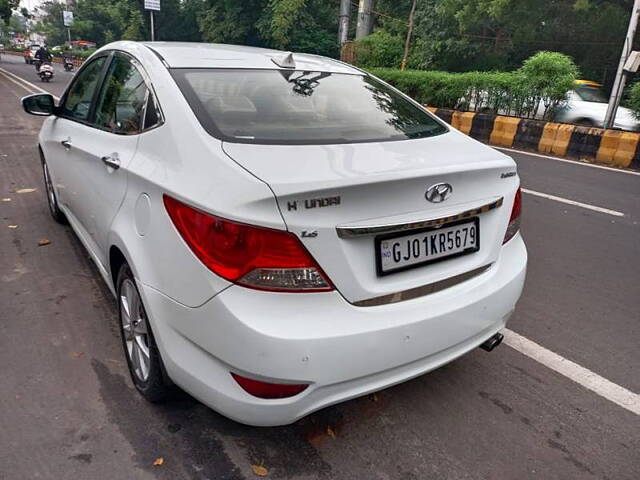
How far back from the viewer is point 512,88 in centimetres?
1070

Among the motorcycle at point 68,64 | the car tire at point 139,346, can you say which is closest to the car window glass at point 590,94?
the car tire at point 139,346

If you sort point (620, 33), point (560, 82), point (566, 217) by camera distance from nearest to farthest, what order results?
point (566, 217) → point (560, 82) → point (620, 33)

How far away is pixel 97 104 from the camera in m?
3.03

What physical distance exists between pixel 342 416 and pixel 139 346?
95cm

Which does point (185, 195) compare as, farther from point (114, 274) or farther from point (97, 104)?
point (97, 104)

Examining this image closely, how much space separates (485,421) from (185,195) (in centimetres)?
161

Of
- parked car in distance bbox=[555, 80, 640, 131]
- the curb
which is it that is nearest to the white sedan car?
the curb

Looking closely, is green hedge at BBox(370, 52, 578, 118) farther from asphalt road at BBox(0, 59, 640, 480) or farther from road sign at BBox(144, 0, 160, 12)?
road sign at BBox(144, 0, 160, 12)

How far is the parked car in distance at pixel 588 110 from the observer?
35.6 feet

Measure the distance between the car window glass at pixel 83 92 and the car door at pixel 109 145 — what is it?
0.60ft

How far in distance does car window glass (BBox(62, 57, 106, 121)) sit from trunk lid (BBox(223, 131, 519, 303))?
177 centimetres

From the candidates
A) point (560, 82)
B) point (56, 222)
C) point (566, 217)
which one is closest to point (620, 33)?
point (560, 82)

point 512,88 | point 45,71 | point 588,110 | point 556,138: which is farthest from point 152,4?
point 556,138

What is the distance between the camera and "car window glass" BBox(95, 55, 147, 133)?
2.43 meters
